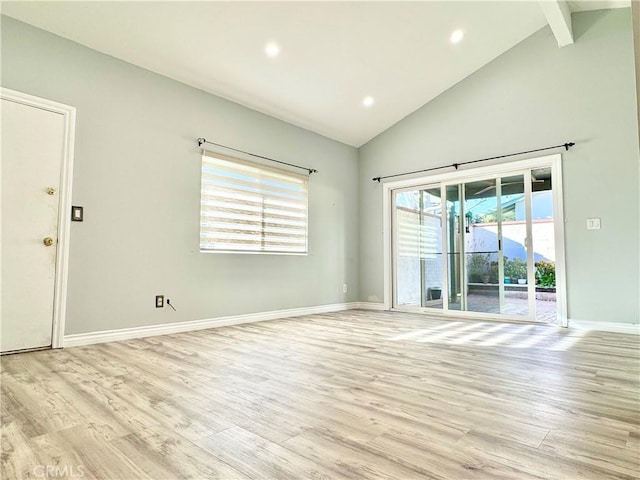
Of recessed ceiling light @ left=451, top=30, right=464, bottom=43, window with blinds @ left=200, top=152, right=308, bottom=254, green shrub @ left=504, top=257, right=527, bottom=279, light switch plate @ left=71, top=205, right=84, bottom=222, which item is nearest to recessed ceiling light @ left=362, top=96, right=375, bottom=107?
recessed ceiling light @ left=451, top=30, right=464, bottom=43

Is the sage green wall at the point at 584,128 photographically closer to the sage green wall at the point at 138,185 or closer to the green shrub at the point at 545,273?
the sage green wall at the point at 138,185

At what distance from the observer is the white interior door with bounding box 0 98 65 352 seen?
280 centimetres

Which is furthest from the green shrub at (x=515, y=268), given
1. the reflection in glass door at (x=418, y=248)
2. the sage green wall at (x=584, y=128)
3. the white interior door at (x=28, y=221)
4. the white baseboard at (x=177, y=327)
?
the white interior door at (x=28, y=221)

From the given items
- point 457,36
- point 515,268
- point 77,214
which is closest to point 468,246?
point 515,268

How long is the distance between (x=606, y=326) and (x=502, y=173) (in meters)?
2.12

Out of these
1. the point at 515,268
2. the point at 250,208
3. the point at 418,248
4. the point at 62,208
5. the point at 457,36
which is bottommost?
the point at 515,268

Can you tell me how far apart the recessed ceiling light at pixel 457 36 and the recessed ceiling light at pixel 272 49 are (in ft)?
6.71

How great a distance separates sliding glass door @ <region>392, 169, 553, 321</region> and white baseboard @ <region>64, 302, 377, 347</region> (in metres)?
1.58

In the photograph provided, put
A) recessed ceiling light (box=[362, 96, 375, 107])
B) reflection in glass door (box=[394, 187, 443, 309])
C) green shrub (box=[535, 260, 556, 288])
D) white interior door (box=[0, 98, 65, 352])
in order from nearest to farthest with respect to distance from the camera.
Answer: white interior door (box=[0, 98, 65, 352]), recessed ceiling light (box=[362, 96, 375, 107]), reflection in glass door (box=[394, 187, 443, 309]), green shrub (box=[535, 260, 556, 288])

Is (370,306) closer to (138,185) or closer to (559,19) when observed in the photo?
(138,185)

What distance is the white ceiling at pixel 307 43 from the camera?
121 inches

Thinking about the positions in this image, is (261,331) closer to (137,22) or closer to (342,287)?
(342,287)

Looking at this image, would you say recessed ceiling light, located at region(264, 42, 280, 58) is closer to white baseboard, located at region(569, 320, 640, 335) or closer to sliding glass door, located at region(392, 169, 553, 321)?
sliding glass door, located at region(392, 169, 553, 321)

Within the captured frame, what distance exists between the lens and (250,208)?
4.46m
